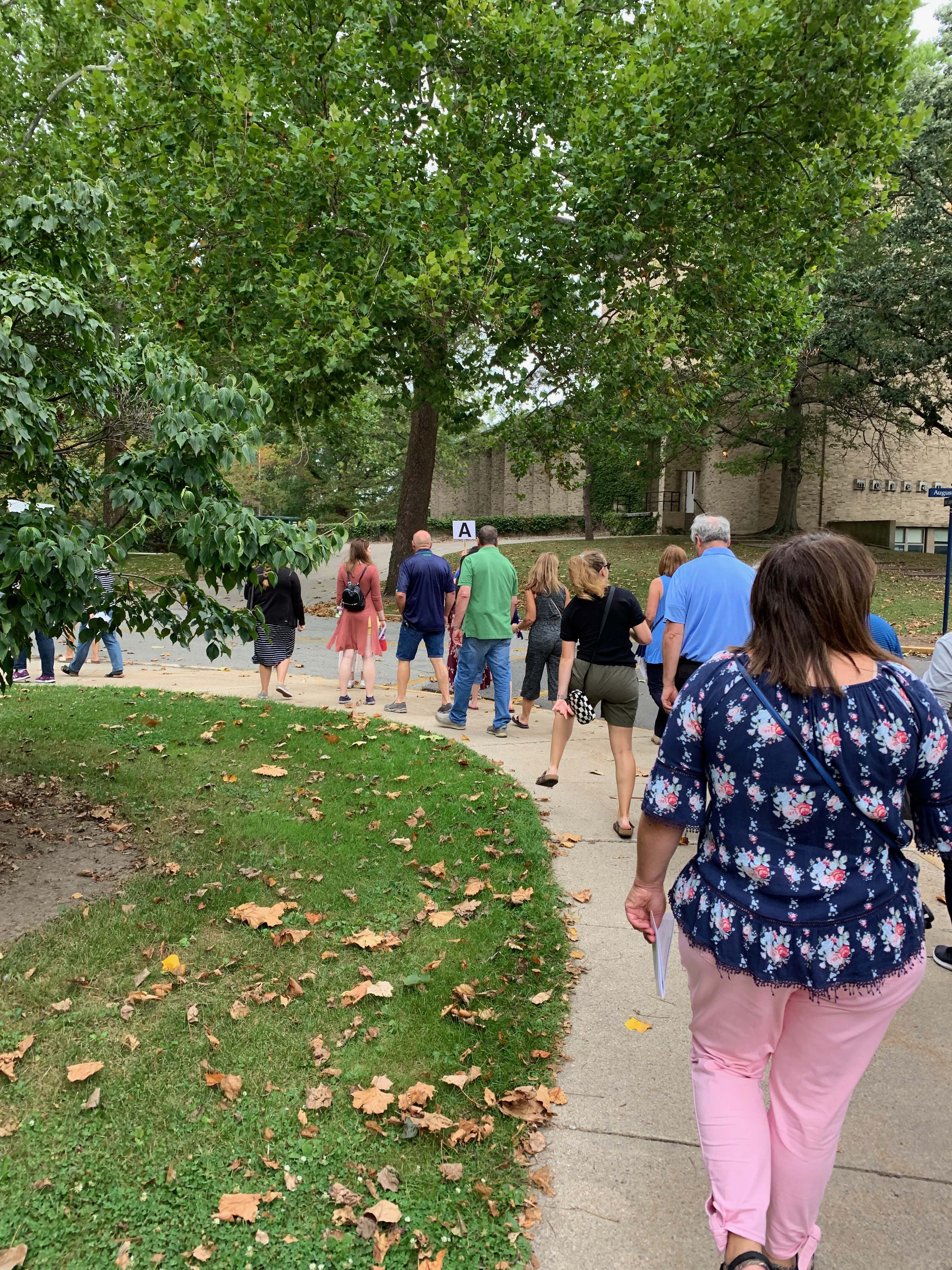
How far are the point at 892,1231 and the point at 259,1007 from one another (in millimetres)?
2400

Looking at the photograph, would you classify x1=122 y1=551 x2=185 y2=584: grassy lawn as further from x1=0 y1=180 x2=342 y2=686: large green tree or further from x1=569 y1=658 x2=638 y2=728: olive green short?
x1=569 y1=658 x2=638 y2=728: olive green short

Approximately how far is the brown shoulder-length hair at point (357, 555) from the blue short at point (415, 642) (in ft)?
2.70

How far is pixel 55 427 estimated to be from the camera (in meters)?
4.61

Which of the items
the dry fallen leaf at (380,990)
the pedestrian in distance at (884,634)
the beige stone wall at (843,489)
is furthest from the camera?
the beige stone wall at (843,489)

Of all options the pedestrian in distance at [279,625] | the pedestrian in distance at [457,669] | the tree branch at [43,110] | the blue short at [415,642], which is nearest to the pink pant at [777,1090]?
the pedestrian in distance at [457,669]

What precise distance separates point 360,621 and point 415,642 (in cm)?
76

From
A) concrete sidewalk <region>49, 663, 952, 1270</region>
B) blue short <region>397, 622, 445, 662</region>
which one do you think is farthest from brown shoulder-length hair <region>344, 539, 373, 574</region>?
concrete sidewalk <region>49, 663, 952, 1270</region>

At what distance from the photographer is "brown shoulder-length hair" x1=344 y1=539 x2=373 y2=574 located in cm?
984

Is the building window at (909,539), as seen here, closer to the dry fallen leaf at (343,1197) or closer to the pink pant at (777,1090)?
the pink pant at (777,1090)

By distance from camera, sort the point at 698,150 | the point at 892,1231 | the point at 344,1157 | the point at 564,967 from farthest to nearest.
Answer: the point at 698,150 → the point at 564,967 → the point at 344,1157 → the point at 892,1231

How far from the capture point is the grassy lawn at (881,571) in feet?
68.1

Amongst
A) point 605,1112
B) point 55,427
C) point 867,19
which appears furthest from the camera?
point 867,19

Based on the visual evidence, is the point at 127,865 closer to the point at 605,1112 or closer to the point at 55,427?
the point at 55,427

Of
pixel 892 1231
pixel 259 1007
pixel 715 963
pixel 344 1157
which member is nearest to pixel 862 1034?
pixel 715 963
